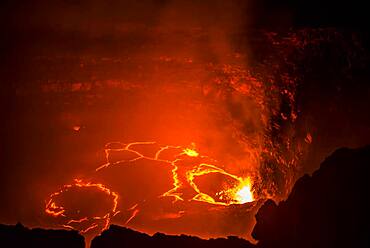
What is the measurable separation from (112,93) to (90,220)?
3.47 metres

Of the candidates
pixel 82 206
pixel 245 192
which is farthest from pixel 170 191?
pixel 82 206

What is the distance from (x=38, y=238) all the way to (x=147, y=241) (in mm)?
1062

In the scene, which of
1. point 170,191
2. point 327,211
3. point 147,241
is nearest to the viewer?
point 327,211

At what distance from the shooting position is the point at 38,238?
4238mm

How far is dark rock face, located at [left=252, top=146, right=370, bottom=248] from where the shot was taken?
404cm

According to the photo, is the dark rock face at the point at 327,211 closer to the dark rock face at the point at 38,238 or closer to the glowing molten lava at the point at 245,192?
the dark rock face at the point at 38,238

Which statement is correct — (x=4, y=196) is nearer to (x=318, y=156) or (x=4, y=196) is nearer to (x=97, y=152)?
(x=97, y=152)

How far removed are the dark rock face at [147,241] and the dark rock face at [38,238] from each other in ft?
0.68

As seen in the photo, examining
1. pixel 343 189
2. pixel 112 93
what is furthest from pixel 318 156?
pixel 112 93

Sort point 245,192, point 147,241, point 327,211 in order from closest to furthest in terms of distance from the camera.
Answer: point 327,211 < point 147,241 < point 245,192

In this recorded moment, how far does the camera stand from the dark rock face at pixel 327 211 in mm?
4039

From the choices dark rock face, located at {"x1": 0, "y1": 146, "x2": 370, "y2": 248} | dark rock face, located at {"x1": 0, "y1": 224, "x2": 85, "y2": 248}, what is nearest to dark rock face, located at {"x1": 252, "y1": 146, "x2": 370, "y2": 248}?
dark rock face, located at {"x1": 0, "y1": 146, "x2": 370, "y2": 248}

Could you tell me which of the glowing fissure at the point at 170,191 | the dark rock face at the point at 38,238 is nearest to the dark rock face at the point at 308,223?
the dark rock face at the point at 38,238

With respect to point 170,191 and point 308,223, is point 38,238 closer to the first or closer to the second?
point 308,223
